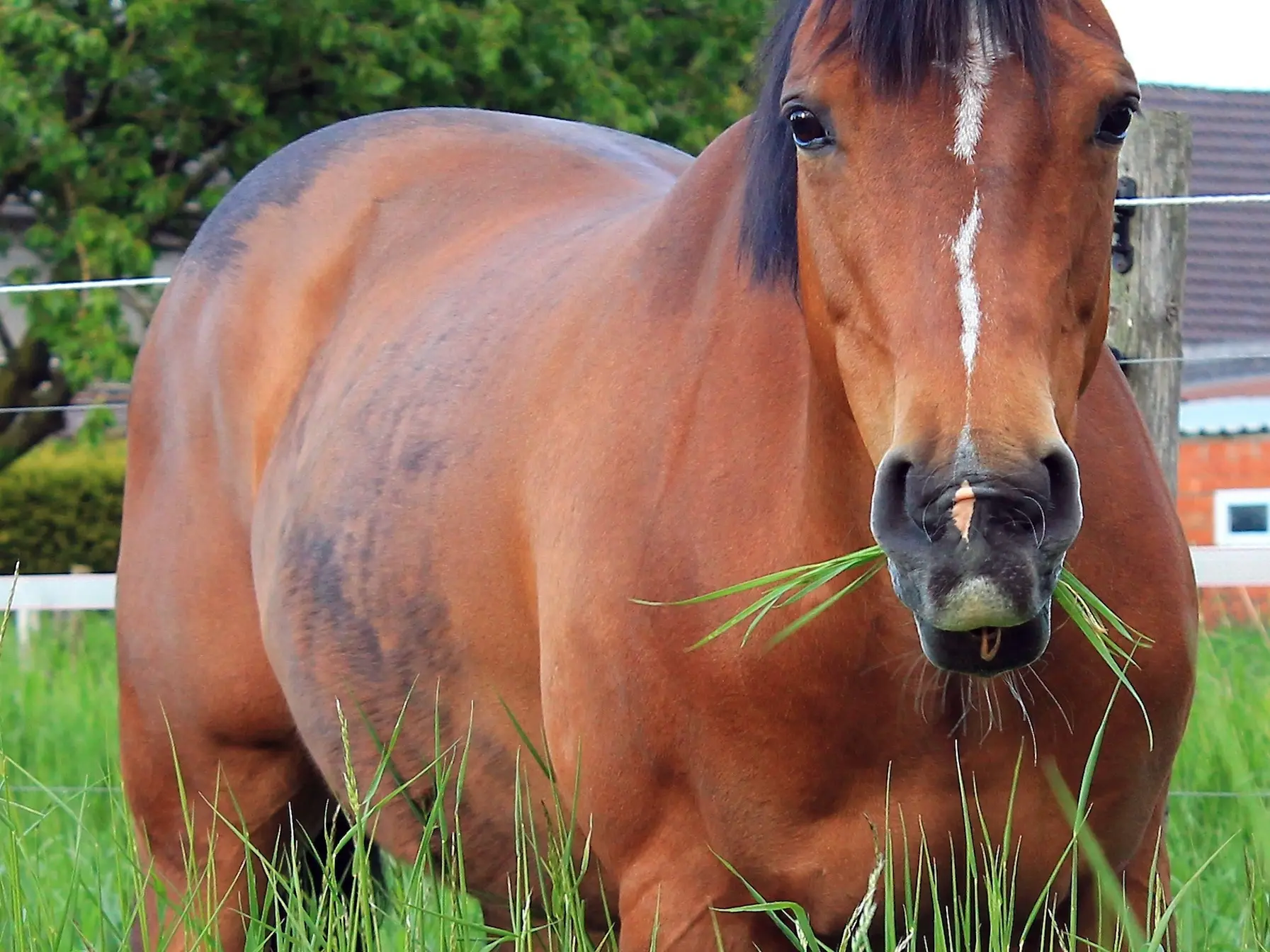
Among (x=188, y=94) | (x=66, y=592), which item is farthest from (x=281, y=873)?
(x=188, y=94)

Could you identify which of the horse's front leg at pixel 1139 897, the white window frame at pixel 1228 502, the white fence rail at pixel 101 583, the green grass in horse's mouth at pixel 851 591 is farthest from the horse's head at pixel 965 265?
the white window frame at pixel 1228 502

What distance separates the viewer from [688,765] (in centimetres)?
215

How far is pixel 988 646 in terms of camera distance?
1692mm

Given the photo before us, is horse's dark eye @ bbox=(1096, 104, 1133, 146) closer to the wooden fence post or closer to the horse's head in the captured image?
the horse's head

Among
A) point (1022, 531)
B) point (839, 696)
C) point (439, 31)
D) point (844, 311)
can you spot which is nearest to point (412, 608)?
point (839, 696)

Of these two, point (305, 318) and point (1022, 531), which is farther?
point (305, 318)

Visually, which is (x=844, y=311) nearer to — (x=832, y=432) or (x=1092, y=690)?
(x=832, y=432)

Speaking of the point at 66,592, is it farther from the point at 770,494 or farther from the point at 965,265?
the point at 965,265

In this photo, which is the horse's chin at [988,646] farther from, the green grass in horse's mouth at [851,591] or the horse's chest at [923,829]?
the horse's chest at [923,829]

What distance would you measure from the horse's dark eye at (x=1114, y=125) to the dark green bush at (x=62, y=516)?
1235cm

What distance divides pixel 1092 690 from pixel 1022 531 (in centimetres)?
56

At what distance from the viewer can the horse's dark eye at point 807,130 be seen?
1.91 m

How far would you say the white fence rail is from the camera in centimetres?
408

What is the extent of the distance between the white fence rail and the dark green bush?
18.5 ft
